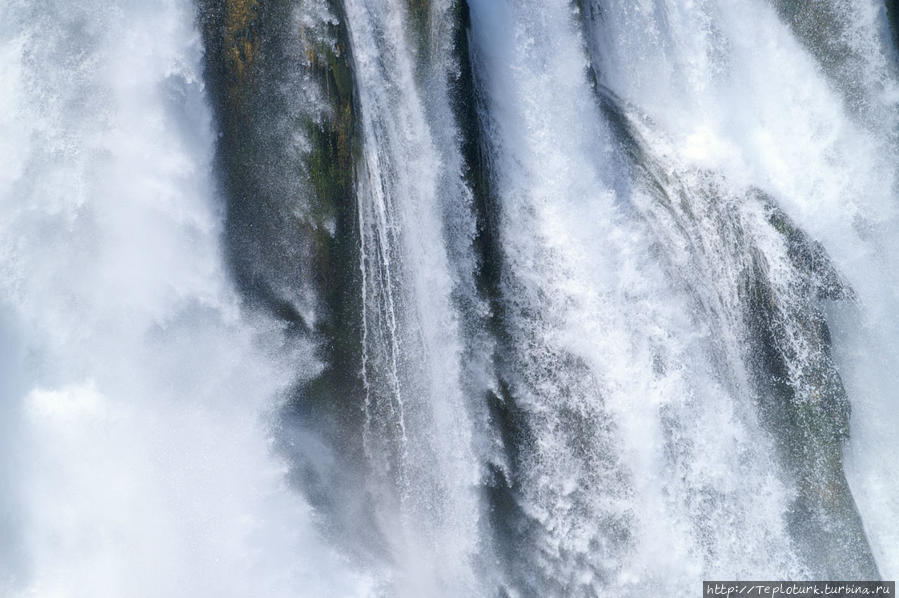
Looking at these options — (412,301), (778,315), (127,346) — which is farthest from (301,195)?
(778,315)

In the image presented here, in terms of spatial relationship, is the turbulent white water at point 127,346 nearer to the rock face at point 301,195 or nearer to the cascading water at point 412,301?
the cascading water at point 412,301

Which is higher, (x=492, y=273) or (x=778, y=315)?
(x=492, y=273)

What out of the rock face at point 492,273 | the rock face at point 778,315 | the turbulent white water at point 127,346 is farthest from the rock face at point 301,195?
the rock face at point 778,315

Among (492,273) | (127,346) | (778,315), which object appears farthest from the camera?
(778,315)

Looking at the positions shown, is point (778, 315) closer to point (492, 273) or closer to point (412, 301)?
point (492, 273)

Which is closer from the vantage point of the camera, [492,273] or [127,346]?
[127,346]

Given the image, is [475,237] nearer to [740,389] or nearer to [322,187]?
[322,187]

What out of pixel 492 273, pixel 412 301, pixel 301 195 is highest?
pixel 301 195

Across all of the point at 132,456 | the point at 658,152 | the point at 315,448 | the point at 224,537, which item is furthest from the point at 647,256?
the point at 132,456
